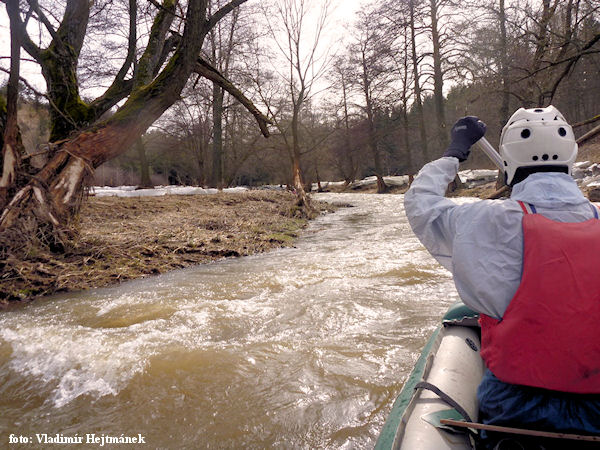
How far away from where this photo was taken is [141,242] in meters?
6.69

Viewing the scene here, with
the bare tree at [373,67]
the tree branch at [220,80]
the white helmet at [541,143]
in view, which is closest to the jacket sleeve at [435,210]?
the white helmet at [541,143]

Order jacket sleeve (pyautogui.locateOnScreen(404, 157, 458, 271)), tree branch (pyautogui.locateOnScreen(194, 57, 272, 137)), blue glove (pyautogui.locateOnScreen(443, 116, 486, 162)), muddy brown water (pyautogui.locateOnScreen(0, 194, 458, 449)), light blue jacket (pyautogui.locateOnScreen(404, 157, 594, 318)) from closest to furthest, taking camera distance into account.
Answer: light blue jacket (pyautogui.locateOnScreen(404, 157, 594, 318)), jacket sleeve (pyautogui.locateOnScreen(404, 157, 458, 271)), blue glove (pyautogui.locateOnScreen(443, 116, 486, 162)), muddy brown water (pyautogui.locateOnScreen(0, 194, 458, 449)), tree branch (pyautogui.locateOnScreen(194, 57, 272, 137))

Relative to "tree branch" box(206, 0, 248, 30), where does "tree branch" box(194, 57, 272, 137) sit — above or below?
below

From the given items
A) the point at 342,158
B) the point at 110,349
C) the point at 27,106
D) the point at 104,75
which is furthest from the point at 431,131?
the point at 110,349

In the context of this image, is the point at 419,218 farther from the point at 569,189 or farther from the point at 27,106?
the point at 27,106

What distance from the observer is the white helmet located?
1.59 m

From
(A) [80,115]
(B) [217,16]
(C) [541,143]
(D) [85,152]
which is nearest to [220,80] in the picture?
(B) [217,16]

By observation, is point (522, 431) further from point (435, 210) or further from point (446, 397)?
point (435, 210)

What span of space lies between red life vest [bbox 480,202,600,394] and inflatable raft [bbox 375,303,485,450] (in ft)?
1.18

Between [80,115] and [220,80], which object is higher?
[220,80]

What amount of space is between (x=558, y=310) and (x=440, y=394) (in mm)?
622

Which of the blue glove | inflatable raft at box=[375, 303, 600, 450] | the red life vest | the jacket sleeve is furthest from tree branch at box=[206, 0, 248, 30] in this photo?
the red life vest

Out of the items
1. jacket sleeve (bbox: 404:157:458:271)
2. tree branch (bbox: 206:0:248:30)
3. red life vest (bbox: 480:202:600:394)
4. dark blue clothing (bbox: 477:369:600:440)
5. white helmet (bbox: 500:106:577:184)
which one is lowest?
dark blue clothing (bbox: 477:369:600:440)

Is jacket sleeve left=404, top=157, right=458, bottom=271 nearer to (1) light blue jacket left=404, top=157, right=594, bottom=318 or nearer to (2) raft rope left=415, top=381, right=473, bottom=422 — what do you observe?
(1) light blue jacket left=404, top=157, right=594, bottom=318
